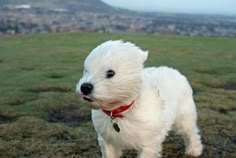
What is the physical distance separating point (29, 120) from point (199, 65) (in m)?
9.39

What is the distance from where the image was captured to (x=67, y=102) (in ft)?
30.0

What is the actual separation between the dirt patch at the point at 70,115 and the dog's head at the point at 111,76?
350 cm

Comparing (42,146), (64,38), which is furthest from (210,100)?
(64,38)

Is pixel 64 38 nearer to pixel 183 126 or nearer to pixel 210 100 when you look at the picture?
pixel 210 100

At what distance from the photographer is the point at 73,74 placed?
1326 centimetres

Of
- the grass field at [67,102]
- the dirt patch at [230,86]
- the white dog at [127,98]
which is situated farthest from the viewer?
the dirt patch at [230,86]

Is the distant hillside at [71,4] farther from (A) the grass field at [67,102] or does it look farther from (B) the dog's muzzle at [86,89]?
(B) the dog's muzzle at [86,89]

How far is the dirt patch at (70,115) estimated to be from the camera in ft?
25.4

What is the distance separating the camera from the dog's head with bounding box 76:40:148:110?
3824 millimetres

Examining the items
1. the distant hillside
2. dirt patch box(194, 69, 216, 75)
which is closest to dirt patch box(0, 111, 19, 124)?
dirt patch box(194, 69, 216, 75)

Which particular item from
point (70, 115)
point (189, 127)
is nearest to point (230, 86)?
point (70, 115)

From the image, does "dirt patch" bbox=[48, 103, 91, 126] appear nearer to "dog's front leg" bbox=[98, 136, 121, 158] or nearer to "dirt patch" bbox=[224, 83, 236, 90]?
"dog's front leg" bbox=[98, 136, 121, 158]

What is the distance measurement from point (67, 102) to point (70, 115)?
104cm

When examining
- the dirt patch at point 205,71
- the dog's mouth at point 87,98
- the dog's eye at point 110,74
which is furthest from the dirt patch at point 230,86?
the dog's mouth at point 87,98
